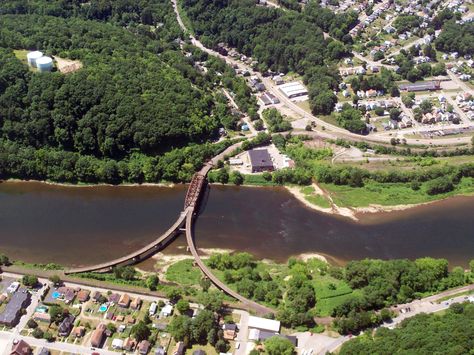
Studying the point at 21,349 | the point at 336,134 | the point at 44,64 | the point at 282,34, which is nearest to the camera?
the point at 21,349

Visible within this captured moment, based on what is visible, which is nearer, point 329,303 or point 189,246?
point 329,303

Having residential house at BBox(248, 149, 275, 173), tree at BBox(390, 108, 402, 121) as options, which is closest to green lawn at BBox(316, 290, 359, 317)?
residential house at BBox(248, 149, 275, 173)

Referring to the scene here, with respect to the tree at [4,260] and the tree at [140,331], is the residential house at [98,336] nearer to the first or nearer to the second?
the tree at [140,331]

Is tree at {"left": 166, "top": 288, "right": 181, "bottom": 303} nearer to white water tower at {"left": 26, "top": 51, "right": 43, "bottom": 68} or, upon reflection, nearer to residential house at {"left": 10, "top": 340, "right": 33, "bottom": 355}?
residential house at {"left": 10, "top": 340, "right": 33, "bottom": 355}

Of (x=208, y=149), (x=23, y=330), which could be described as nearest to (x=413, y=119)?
(x=208, y=149)

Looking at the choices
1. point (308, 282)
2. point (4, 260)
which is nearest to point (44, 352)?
point (4, 260)

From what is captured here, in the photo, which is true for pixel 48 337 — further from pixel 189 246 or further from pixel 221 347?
pixel 189 246

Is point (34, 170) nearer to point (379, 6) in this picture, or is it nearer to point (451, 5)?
point (379, 6)

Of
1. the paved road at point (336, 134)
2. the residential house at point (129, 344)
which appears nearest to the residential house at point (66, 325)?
the residential house at point (129, 344)
